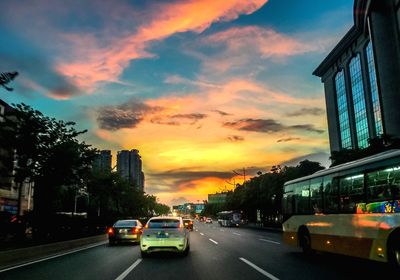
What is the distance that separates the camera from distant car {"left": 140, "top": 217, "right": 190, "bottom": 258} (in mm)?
16297

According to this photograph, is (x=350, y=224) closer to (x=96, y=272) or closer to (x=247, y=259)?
(x=247, y=259)

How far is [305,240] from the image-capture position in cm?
1716

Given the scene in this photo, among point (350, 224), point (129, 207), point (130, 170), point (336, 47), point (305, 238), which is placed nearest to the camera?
point (350, 224)

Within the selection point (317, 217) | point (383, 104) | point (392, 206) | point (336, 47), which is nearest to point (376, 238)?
point (392, 206)

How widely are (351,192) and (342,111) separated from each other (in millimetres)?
90287

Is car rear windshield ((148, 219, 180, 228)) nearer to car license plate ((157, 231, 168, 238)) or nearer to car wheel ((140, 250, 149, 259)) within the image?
car license plate ((157, 231, 168, 238))

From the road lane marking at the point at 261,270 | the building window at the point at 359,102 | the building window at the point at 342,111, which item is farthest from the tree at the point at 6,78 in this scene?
the building window at the point at 342,111

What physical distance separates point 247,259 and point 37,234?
13.4 metres

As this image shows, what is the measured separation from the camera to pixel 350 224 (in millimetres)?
13016

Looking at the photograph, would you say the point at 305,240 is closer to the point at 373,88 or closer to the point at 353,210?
the point at 353,210

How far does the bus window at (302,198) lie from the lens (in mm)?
16922

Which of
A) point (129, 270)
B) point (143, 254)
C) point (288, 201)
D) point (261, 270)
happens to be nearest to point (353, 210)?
point (261, 270)

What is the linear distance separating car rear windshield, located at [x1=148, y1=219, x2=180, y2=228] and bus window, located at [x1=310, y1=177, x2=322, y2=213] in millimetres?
5400

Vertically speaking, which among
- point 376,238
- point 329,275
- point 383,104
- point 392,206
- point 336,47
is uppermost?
point 336,47
